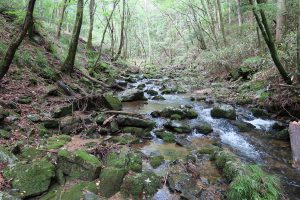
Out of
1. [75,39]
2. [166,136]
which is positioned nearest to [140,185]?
[166,136]

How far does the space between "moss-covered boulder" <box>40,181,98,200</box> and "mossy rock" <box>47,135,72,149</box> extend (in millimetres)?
1614

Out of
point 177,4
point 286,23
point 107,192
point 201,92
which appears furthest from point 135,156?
point 177,4

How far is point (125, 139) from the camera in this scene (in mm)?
7273

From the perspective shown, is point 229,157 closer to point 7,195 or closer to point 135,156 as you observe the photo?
point 135,156

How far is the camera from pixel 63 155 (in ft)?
16.6

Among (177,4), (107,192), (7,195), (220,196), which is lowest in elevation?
(220,196)

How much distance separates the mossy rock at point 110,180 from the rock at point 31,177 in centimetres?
90

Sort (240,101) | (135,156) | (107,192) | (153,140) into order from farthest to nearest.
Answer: (240,101) → (153,140) → (135,156) → (107,192)

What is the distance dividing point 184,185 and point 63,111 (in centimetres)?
475

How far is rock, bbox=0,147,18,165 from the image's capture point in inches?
190

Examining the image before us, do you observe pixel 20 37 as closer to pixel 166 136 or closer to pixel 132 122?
pixel 132 122

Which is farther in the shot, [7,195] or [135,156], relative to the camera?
[135,156]

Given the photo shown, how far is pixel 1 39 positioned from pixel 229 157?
30.1 feet

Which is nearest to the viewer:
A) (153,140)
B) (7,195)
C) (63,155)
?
(7,195)
